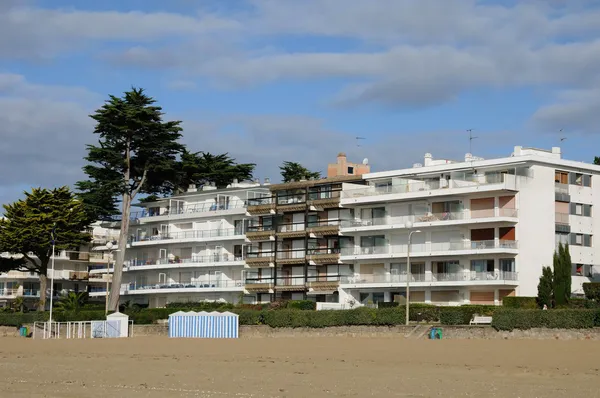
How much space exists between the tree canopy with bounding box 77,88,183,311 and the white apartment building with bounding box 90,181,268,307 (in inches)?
218

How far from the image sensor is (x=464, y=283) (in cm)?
7619

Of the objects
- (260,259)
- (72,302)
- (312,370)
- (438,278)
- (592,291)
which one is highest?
(260,259)

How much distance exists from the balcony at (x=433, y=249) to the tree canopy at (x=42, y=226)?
27.2 m

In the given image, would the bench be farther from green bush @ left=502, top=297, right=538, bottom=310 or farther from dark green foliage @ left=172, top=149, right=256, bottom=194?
dark green foliage @ left=172, top=149, right=256, bottom=194

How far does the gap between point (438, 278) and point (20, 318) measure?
113 feet

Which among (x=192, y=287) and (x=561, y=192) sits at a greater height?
(x=561, y=192)

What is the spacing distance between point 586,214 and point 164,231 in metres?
44.3

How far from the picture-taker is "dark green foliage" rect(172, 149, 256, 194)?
10888 centimetres

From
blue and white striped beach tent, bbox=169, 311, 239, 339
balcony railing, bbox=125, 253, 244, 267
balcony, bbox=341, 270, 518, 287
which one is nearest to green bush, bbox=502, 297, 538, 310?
balcony, bbox=341, 270, 518, 287

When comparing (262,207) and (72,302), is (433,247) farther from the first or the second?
(72,302)

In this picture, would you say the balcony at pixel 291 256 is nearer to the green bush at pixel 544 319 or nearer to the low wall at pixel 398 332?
the low wall at pixel 398 332

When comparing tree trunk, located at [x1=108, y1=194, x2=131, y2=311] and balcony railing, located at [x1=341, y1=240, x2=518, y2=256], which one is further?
tree trunk, located at [x1=108, y1=194, x2=131, y2=311]

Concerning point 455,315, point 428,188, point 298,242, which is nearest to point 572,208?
point 428,188

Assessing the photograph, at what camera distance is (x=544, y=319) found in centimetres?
5675
